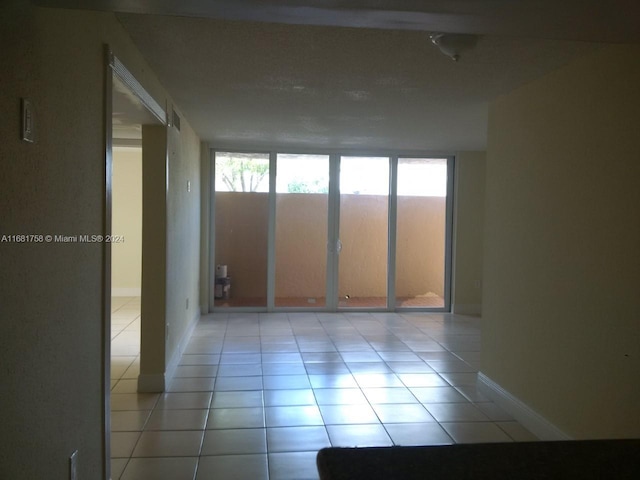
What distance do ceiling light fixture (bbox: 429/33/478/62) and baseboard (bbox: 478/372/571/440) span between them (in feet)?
7.12

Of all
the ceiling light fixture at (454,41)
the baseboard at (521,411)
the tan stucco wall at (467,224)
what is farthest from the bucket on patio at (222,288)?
the ceiling light fixture at (454,41)

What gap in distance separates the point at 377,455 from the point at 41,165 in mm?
1288

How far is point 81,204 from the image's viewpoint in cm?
196

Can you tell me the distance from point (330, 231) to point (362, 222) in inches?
18.6

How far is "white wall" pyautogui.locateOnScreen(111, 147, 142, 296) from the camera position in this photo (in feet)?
27.4

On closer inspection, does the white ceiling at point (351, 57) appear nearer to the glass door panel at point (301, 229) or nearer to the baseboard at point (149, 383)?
the glass door panel at point (301, 229)

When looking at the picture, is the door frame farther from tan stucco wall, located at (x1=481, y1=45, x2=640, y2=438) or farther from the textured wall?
tan stucco wall, located at (x1=481, y1=45, x2=640, y2=438)

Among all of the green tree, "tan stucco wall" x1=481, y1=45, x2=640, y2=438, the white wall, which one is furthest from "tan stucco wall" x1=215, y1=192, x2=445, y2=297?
"tan stucco wall" x1=481, y1=45, x2=640, y2=438

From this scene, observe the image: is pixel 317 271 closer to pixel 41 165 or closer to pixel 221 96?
pixel 221 96

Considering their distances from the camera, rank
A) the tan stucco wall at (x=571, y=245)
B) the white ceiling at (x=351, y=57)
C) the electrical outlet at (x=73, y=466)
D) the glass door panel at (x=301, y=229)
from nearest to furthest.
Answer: the white ceiling at (x=351, y=57) < the electrical outlet at (x=73, y=466) < the tan stucco wall at (x=571, y=245) < the glass door panel at (x=301, y=229)

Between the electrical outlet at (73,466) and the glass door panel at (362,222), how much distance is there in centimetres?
548

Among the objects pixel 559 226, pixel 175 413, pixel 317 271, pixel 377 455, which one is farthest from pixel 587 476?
pixel 317 271

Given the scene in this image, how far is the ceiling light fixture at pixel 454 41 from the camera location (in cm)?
250

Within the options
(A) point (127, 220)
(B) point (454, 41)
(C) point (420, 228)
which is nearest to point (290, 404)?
(B) point (454, 41)
